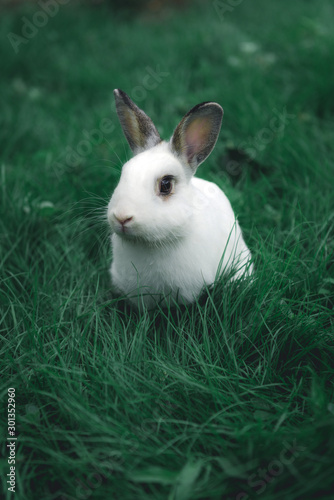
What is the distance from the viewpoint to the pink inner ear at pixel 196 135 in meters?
2.36

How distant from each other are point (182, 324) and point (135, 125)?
3.45 ft

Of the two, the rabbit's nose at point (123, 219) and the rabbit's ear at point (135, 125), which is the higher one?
the rabbit's ear at point (135, 125)

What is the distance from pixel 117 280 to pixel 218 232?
615 millimetres

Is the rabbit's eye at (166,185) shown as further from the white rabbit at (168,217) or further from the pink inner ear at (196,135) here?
the pink inner ear at (196,135)

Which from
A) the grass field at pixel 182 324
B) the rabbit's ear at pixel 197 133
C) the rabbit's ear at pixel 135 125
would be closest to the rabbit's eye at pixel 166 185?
the rabbit's ear at pixel 197 133

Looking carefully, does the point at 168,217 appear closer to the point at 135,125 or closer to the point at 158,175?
the point at 158,175

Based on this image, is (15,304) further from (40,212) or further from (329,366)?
(329,366)

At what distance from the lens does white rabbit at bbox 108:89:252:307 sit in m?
2.14

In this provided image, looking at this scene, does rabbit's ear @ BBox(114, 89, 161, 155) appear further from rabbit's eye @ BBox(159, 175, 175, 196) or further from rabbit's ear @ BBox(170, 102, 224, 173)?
rabbit's eye @ BBox(159, 175, 175, 196)

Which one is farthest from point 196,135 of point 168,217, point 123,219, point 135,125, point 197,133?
point 123,219

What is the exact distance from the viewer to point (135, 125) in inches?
96.8

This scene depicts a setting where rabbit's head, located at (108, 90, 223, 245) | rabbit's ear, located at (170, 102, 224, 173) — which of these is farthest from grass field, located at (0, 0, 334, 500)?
rabbit's ear, located at (170, 102, 224, 173)

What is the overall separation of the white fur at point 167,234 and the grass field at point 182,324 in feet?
0.42

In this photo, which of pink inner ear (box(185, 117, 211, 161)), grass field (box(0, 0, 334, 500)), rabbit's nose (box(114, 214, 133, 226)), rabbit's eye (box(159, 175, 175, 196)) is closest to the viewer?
grass field (box(0, 0, 334, 500))
